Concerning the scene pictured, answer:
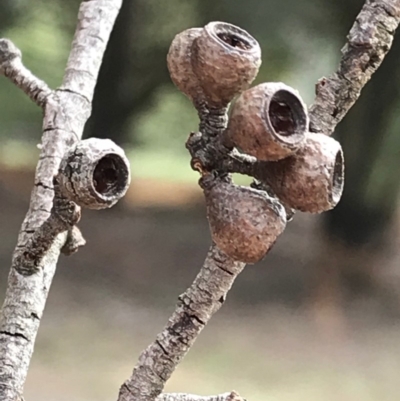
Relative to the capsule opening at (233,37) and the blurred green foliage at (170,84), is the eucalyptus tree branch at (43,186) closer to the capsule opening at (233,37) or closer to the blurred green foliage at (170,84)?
the capsule opening at (233,37)

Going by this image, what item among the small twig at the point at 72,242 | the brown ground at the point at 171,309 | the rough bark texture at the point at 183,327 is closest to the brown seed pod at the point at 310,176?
the rough bark texture at the point at 183,327

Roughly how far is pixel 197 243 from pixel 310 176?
721mm

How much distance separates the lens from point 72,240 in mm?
470

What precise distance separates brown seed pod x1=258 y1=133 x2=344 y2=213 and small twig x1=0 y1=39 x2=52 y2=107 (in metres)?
0.31

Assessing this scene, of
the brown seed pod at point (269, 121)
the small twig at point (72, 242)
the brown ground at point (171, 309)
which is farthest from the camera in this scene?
the brown ground at point (171, 309)

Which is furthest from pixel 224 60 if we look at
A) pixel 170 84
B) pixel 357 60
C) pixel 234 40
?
pixel 170 84

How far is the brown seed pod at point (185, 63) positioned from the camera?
0.25m

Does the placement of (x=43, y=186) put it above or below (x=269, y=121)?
above

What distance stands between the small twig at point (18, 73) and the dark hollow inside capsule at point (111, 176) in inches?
9.9

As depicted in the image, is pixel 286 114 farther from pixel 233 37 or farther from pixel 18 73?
pixel 18 73

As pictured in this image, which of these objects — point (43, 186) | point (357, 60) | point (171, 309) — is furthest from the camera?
point (171, 309)

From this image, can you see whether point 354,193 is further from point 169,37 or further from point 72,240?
point 72,240

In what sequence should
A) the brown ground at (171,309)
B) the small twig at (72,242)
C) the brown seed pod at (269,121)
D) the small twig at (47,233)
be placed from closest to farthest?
the brown seed pod at (269,121), the small twig at (47,233), the small twig at (72,242), the brown ground at (171,309)

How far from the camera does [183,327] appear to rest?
33 cm
